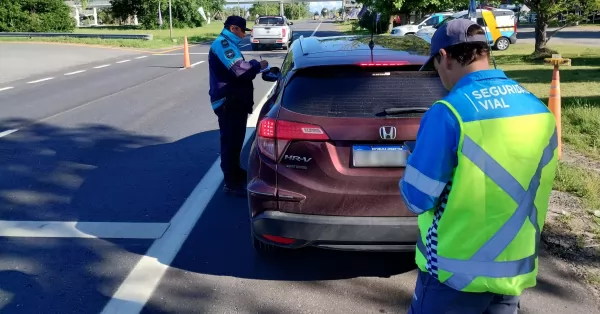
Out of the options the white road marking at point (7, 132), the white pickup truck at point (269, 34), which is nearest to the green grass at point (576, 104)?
the white road marking at point (7, 132)

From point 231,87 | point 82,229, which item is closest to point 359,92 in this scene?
point 231,87

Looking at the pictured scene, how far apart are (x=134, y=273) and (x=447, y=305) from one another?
283cm

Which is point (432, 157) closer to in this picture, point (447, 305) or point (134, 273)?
point (447, 305)

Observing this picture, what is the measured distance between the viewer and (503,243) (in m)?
1.93

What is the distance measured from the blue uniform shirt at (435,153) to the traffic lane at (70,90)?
913cm

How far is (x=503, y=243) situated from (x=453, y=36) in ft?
2.36

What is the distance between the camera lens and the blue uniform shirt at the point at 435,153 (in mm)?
1864

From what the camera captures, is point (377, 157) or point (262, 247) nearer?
point (377, 157)

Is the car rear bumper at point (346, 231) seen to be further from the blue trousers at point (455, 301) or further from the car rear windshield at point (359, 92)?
the blue trousers at point (455, 301)

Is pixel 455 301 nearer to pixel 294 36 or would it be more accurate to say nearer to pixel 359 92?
pixel 359 92

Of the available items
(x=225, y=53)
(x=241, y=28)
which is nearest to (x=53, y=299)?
(x=225, y=53)

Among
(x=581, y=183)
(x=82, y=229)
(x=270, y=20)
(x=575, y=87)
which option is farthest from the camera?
(x=270, y=20)

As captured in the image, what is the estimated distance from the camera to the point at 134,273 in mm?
4250

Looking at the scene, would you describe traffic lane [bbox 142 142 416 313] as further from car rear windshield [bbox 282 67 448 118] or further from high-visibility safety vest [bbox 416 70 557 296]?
high-visibility safety vest [bbox 416 70 557 296]
